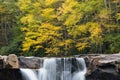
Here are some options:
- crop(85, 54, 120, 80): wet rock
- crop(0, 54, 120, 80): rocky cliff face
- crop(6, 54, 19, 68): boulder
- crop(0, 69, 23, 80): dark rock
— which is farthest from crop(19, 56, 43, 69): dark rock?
crop(85, 54, 120, 80): wet rock

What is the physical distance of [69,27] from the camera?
25312 mm

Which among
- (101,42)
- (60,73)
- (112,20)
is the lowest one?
(60,73)

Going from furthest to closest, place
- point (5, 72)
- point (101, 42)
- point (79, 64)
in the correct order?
point (101, 42)
point (79, 64)
point (5, 72)

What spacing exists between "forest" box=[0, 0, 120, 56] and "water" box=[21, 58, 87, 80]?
18.0ft

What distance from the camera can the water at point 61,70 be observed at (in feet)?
61.0

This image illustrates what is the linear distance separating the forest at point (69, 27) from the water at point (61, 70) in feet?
18.0

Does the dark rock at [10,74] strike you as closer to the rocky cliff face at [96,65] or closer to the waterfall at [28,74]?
the rocky cliff face at [96,65]

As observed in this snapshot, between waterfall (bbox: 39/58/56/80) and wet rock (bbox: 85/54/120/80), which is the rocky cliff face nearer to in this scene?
wet rock (bbox: 85/54/120/80)

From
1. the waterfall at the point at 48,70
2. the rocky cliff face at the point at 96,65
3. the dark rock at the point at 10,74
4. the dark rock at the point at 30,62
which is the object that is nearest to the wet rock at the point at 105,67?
the rocky cliff face at the point at 96,65

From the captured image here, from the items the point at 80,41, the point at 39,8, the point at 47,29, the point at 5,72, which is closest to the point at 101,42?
the point at 80,41

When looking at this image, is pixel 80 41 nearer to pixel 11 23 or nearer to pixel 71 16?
pixel 71 16

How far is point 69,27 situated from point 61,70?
274 inches

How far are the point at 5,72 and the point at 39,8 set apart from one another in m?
Answer: 10.4

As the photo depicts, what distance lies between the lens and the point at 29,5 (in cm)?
2762
